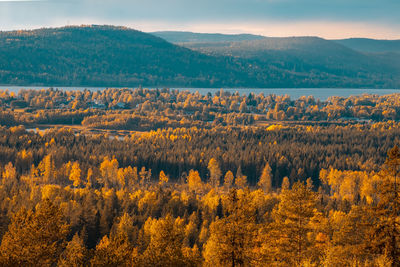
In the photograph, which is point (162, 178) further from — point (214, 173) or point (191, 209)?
point (191, 209)

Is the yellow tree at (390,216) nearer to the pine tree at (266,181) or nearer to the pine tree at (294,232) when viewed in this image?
the pine tree at (294,232)

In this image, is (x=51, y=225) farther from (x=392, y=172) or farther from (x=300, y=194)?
(x=392, y=172)

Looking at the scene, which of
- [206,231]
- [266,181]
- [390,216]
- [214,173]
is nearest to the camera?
[390,216]

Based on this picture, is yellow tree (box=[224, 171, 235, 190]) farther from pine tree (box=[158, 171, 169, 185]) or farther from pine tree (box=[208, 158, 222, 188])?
pine tree (box=[158, 171, 169, 185])

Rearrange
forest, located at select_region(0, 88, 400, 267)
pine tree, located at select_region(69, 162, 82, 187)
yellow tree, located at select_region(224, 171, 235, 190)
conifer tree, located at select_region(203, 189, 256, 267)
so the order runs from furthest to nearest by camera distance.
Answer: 1. yellow tree, located at select_region(224, 171, 235, 190)
2. pine tree, located at select_region(69, 162, 82, 187)
3. forest, located at select_region(0, 88, 400, 267)
4. conifer tree, located at select_region(203, 189, 256, 267)

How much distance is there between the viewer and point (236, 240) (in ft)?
147

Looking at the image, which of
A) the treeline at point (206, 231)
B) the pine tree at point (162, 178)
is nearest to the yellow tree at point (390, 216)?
the treeline at point (206, 231)

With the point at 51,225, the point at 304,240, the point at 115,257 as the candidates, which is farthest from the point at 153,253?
the point at 304,240

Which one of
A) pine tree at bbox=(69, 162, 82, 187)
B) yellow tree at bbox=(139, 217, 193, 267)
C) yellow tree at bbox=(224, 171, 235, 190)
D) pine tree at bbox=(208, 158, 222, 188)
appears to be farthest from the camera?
pine tree at bbox=(208, 158, 222, 188)

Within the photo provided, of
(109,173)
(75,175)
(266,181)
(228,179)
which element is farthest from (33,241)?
(266,181)

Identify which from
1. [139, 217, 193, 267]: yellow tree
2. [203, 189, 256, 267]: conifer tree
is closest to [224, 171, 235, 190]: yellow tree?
[139, 217, 193, 267]: yellow tree

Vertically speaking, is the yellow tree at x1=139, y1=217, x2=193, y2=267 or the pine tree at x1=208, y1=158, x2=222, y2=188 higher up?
the yellow tree at x1=139, y1=217, x2=193, y2=267

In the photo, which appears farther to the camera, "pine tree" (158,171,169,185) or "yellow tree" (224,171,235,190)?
"pine tree" (158,171,169,185)

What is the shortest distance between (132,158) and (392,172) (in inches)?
5394
